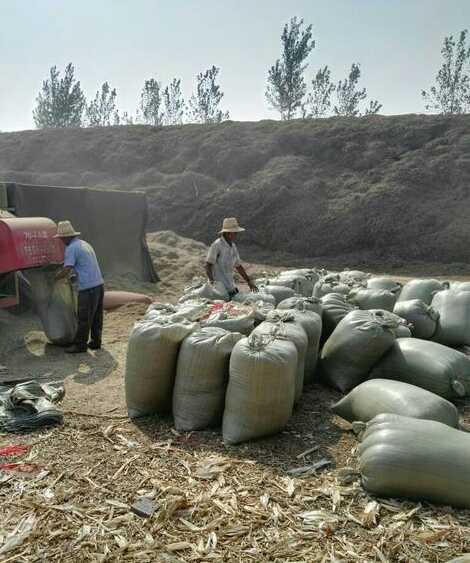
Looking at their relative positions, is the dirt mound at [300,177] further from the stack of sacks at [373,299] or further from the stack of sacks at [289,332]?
the stack of sacks at [289,332]

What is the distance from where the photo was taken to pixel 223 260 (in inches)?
232

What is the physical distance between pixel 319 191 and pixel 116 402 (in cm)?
1457

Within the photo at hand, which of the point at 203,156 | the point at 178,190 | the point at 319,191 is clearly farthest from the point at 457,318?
the point at 203,156

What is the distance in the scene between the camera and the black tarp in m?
8.25

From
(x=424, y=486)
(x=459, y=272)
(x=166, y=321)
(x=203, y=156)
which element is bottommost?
(x=459, y=272)

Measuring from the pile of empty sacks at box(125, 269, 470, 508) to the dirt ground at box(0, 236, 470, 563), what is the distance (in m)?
0.14

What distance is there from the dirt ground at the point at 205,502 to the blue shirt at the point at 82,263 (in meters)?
2.25

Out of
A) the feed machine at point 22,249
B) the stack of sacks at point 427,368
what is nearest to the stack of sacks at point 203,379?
the stack of sacks at point 427,368

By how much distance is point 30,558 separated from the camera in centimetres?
215

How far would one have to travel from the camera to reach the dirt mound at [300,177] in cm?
1575

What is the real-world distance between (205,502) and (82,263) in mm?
3861

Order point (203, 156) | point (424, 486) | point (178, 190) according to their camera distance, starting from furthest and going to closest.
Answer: point (203, 156) → point (178, 190) → point (424, 486)

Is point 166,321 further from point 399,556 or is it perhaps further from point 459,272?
point 459,272

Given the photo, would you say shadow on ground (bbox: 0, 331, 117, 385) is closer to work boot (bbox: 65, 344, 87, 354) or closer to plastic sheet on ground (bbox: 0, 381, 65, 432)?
work boot (bbox: 65, 344, 87, 354)
